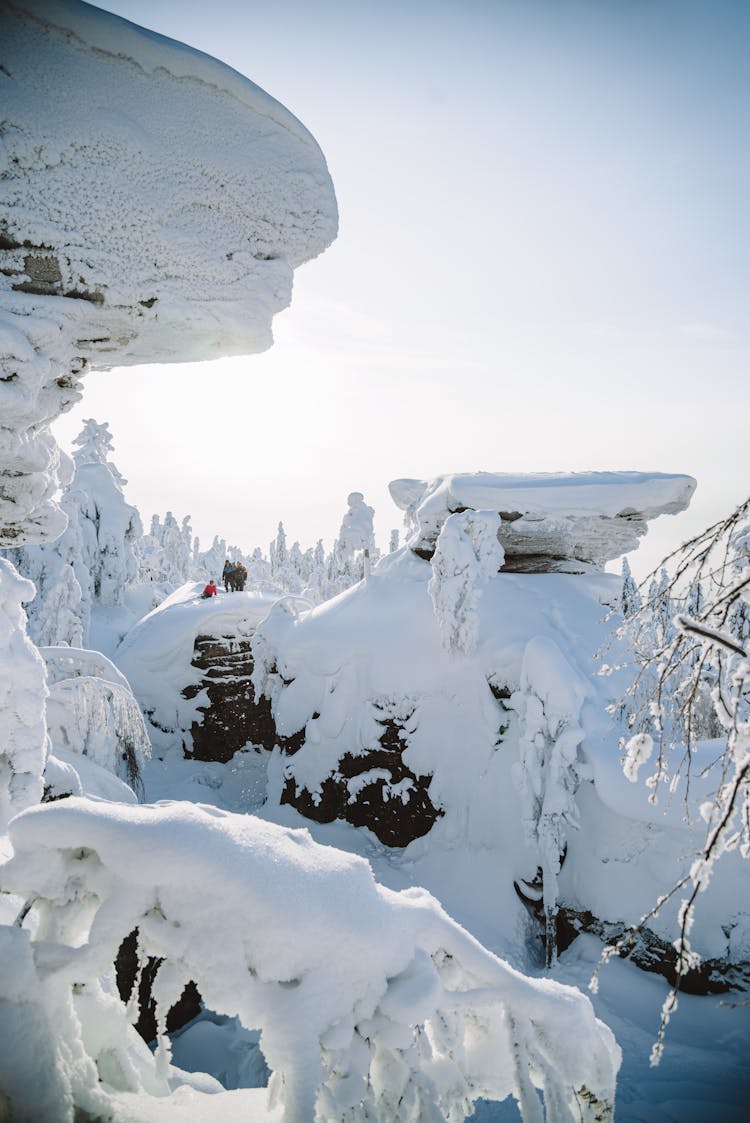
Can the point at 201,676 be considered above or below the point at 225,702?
above

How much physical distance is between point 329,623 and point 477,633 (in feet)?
14.4

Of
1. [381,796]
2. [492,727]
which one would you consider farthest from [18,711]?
[381,796]

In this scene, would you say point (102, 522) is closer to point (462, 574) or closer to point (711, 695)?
point (462, 574)

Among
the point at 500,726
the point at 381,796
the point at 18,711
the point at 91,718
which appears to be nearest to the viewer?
the point at 18,711

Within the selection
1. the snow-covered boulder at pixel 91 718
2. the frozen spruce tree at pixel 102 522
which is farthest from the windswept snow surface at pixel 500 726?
the frozen spruce tree at pixel 102 522

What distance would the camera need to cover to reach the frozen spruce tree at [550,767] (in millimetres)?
9812

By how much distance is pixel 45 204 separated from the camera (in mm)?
3387

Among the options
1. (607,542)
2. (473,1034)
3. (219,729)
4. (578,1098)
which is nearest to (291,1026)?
(473,1034)

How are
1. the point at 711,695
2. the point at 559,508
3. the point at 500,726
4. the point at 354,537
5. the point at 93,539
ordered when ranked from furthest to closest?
the point at 354,537 → the point at 93,539 → the point at 559,508 → the point at 500,726 → the point at 711,695

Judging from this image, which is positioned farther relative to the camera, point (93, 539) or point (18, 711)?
point (93, 539)

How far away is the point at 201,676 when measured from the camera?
2017 centimetres

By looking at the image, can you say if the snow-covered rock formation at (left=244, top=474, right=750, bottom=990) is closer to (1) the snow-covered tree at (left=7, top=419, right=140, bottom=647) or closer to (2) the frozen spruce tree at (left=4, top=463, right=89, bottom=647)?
(2) the frozen spruce tree at (left=4, top=463, right=89, bottom=647)

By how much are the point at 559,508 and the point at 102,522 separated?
71.8 ft

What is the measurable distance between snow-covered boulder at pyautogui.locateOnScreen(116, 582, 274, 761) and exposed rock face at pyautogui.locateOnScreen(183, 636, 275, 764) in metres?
0.03
